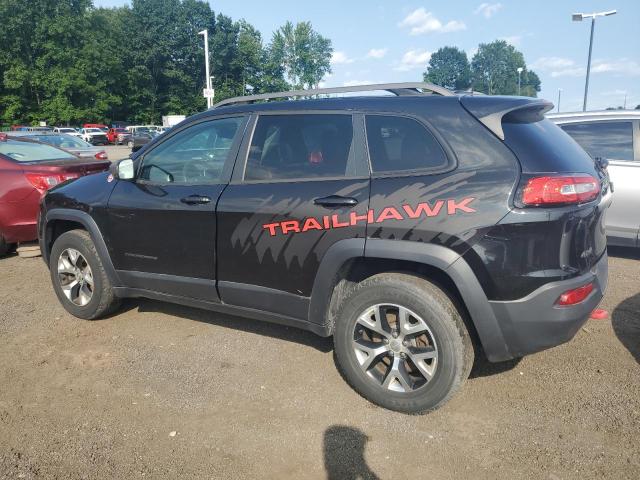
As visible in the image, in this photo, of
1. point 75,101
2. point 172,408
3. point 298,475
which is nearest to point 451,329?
point 298,475

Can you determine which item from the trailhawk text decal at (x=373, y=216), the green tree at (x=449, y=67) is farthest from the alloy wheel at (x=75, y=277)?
the green tree at (x=449, y=67)

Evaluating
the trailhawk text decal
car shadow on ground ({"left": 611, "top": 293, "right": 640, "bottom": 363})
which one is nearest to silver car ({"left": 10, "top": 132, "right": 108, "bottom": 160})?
the trailhawk text decal

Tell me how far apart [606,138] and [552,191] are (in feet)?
13.4

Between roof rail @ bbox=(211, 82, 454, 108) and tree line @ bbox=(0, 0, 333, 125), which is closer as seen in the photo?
roof rail @ bbox=(211, 82, 454, 108)

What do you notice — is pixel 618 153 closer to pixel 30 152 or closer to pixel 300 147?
pixel 300 147

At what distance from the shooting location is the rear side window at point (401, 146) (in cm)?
287

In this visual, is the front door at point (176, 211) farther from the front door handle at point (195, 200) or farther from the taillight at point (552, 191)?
the taillight at point (552, 191)

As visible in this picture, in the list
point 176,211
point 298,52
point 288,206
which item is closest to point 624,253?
point 288,206

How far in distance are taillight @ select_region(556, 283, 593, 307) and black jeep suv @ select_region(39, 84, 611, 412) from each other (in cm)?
1

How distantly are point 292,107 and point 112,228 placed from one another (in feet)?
5.80

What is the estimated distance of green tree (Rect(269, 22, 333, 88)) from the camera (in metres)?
73.7

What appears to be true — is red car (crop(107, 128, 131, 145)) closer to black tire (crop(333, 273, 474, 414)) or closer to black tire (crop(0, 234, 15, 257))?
black tire (crop(0, 234, 15, 257))

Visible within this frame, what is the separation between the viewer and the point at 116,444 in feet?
9.10

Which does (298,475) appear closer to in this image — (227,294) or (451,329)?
(451,329)
